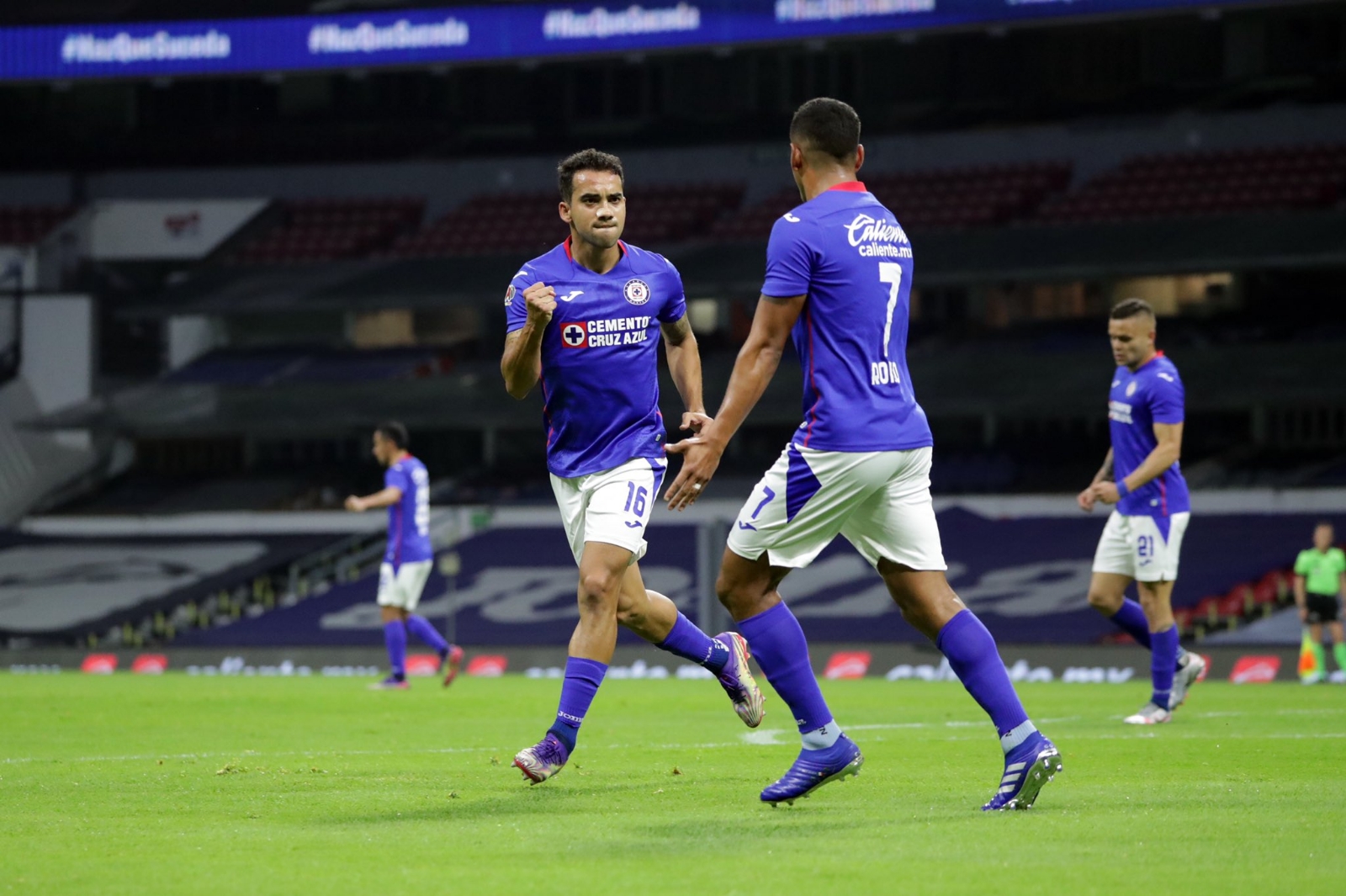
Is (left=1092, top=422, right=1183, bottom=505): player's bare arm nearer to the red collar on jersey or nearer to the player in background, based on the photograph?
the red collar on jersey

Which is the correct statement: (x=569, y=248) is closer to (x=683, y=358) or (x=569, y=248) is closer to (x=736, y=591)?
(x=683, y=358)

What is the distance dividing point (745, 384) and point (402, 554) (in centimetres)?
1169

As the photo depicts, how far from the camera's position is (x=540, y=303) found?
729 cm

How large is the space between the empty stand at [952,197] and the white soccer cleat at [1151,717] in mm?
23026

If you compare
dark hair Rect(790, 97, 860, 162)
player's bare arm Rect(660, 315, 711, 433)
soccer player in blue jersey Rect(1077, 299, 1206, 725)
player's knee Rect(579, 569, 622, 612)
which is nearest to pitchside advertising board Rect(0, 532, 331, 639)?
soccer player in blue jersey Rect(1077, 299, 1206, 725)

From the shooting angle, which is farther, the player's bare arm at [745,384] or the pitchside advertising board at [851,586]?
the pitchside advertising board at [851,586]

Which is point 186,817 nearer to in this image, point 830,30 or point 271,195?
point 830,30

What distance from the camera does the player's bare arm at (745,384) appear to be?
6.42m

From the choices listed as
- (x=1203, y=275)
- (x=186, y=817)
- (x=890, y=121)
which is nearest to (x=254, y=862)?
(x=186, y=817)

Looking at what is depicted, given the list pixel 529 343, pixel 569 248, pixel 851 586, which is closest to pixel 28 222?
pixel 851 586

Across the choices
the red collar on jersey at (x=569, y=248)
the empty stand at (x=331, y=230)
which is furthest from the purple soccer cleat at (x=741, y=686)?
the empty stand at (x=331, y=230)

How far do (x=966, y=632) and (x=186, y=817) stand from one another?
3023mm

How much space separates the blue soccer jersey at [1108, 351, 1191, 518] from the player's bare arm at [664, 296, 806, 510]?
5.78 meters

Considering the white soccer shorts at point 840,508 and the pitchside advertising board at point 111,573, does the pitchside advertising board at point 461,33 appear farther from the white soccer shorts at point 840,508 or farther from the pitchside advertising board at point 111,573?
the white soccer shorts at point 840,508
